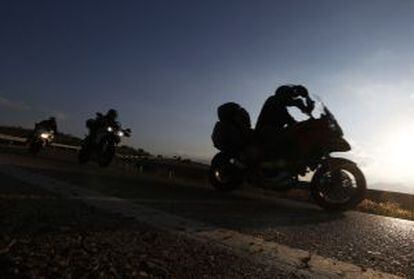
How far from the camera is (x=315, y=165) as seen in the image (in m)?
8.62

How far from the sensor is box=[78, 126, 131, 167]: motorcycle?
16.1 metres

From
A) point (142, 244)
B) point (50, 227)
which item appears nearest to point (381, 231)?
point (142, 244)

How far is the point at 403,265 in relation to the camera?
414cm

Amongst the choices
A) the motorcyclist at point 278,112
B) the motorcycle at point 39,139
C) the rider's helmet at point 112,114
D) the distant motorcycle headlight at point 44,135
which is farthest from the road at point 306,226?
the distant motorcycle headlight at point 44,135

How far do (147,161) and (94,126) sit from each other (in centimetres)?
336

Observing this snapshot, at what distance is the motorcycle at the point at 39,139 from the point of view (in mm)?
20062

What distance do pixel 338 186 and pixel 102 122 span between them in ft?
32.1

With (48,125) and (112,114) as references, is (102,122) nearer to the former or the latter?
(112,114)

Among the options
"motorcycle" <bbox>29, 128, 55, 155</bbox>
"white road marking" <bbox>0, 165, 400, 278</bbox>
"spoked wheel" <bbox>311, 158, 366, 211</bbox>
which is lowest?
"white road marking" <bbox>0, 165, 400, 278</bbox>

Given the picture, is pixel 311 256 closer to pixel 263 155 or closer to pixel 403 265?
pixel 403 265

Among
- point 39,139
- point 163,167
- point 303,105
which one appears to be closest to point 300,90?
point 303,105

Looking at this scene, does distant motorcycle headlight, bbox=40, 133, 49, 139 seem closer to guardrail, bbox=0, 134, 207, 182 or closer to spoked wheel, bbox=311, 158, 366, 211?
guardrail, bbox=0, 134, 207, 182

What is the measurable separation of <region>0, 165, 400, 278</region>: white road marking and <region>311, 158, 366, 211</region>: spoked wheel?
10.5ft

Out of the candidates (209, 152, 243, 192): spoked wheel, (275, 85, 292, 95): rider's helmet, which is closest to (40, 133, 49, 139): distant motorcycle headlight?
(209, 152, 243, 192): spoked wheel
